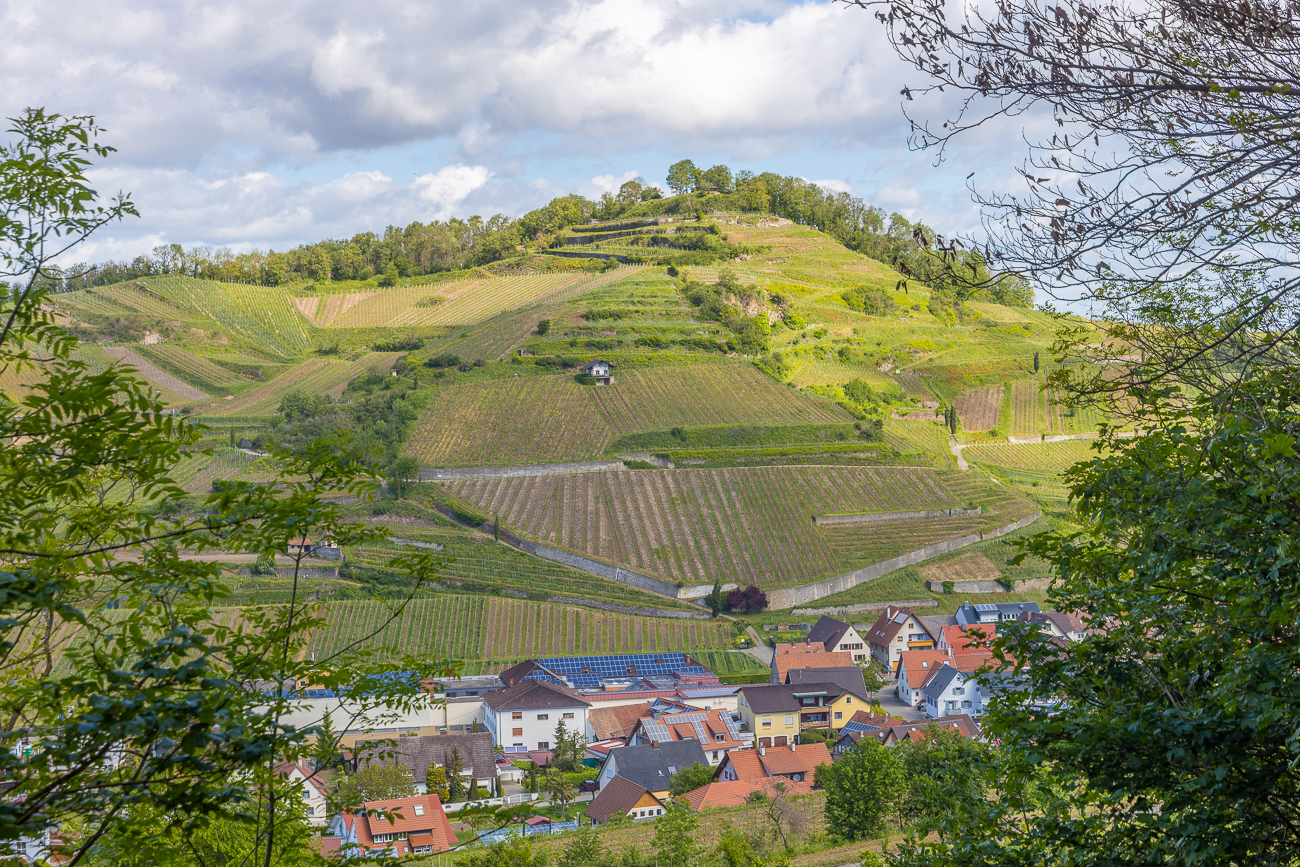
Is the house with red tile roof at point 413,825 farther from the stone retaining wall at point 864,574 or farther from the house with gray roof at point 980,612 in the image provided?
the house with gray roof at point 980,612

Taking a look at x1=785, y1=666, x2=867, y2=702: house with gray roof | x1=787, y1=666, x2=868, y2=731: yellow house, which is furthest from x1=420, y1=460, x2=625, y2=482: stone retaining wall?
x1=787, y1=666, x2=868, y2=731: yellow house

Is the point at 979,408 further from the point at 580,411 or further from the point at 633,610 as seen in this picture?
the point at 633,610

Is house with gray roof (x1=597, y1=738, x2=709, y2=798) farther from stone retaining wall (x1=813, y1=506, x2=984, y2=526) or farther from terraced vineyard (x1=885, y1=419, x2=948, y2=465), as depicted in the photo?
terraced vineyard (x1=885, y1=419, x2=948, y2=465)

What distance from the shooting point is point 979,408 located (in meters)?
84.5

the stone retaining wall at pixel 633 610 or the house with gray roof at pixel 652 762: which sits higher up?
the stone retaining wall at pixel 633 610

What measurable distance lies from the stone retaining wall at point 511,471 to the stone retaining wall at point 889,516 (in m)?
14.5

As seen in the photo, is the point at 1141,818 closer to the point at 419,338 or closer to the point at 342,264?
the point at 419,338

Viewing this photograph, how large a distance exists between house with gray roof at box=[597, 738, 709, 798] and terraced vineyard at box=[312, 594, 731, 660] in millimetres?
13441

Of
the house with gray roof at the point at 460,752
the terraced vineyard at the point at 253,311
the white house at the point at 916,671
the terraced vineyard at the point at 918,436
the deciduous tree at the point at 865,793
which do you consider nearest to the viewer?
the deciduous tree at the point at 865,793

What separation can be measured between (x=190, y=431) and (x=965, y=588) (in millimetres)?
55778

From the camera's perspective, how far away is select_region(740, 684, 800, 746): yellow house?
37250mm

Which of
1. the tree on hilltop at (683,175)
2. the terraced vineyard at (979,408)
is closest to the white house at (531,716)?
the terraced vineyard at (979,408)

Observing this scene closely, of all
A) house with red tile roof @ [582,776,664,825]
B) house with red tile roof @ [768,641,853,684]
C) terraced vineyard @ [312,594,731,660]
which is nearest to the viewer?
house with red tile roof @ [582,776,664,825]

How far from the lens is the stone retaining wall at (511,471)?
2473 inches
